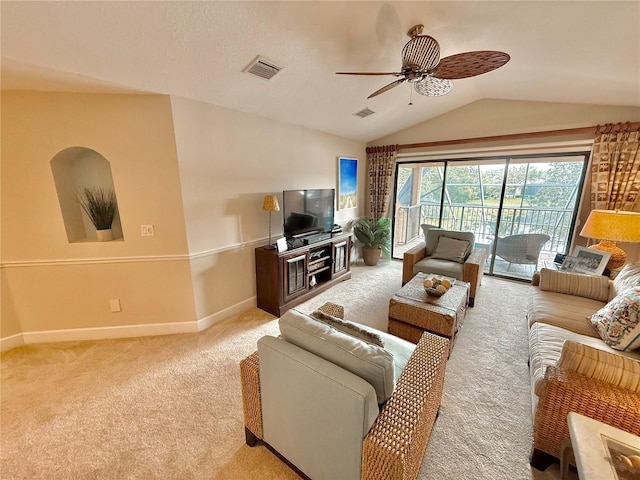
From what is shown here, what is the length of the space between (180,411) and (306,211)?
2.41 metres

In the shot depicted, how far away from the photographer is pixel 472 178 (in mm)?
4281

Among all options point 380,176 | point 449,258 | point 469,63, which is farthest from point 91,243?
point 380,176

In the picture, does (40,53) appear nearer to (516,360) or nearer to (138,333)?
(138,333)

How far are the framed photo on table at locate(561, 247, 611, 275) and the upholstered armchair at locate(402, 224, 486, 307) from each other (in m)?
0.89

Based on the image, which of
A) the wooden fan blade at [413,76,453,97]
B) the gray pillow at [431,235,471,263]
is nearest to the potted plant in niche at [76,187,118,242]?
the wooden fan blade at [413,76,453,97]

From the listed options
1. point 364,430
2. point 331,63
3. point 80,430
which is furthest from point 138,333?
point 331,63

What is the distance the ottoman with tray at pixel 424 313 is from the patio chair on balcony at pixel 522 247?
2189 millimetres

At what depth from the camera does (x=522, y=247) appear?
398 centimetres

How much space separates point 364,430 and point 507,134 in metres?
4.36

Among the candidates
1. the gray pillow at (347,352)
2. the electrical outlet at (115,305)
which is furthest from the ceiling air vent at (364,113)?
the electrical outlet at (115,305)

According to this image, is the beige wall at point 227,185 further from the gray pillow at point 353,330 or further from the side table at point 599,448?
the side table at point 599,448

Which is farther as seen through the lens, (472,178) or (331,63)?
(472,178)

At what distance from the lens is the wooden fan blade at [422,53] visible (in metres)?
1.62

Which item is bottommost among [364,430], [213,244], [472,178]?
[364,430]
